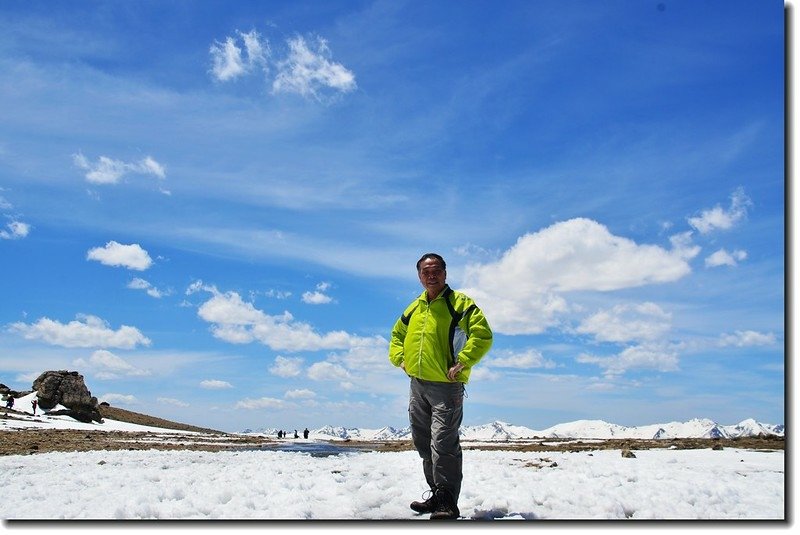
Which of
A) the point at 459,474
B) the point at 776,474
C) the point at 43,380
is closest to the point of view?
the point at 459,474

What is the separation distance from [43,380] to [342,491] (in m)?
59.6

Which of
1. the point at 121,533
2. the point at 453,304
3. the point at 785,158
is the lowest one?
the point at 121,533

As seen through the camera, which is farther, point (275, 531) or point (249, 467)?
point (249, 467)

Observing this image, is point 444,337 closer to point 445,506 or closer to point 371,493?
point 445,506

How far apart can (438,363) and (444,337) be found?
0.32 metres

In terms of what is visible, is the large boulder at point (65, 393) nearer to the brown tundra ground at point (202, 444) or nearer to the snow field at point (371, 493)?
the brown tundra ground at point (202, 444)

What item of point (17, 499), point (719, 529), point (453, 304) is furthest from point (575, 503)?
point (17, 499)

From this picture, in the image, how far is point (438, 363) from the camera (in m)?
6.68

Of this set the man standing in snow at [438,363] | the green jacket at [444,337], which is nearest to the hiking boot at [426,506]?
A: the man standing in snow at [438,363]

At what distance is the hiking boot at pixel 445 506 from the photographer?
6.07 meters

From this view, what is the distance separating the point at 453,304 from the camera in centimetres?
680

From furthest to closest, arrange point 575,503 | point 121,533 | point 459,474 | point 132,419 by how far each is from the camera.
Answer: point 132,419, point 575,503, point 459,474, point 121,533

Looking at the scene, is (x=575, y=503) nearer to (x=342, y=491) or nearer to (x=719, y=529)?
(x=719, y=529)

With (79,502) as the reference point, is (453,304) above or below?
above
